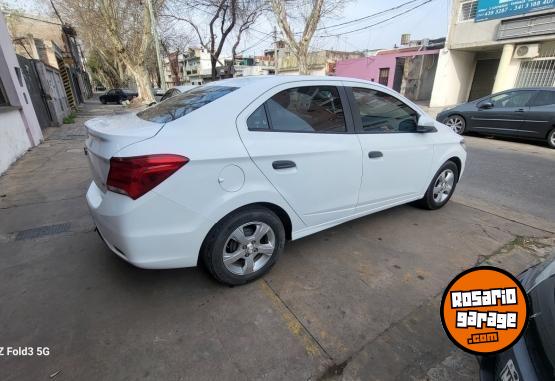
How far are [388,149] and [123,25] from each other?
1007 inches

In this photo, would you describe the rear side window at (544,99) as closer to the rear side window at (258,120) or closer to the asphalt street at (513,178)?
the asphalt street at (513,178)

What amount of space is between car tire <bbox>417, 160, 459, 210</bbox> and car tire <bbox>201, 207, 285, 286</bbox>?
223 cm

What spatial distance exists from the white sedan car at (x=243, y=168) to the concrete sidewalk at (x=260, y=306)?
347 mm

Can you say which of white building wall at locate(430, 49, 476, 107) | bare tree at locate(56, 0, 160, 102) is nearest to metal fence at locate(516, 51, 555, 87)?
white building wall at locate(430, 49, 476, 107)

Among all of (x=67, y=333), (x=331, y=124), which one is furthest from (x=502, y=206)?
(x=67, y=333)

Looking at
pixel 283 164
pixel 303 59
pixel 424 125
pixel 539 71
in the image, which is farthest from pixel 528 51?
pixel 283 164

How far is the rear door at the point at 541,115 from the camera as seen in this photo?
24.8ft

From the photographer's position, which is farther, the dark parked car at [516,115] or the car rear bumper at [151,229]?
the dark parked car at [516,115]

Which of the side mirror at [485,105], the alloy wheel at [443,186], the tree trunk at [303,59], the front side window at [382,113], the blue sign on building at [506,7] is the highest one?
the blue sign on building at [506,7]

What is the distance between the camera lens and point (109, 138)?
199cm

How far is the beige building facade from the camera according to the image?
12430 millimetres

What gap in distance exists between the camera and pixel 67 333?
2.00 m

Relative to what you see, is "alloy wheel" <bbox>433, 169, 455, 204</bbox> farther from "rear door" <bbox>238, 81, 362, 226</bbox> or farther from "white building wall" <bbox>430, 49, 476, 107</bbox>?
"white building wall" <bbox>430, 49, 476, 107</bbox>

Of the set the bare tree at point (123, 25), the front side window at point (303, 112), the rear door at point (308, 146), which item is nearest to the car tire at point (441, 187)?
the rear door at point (308, 146)
